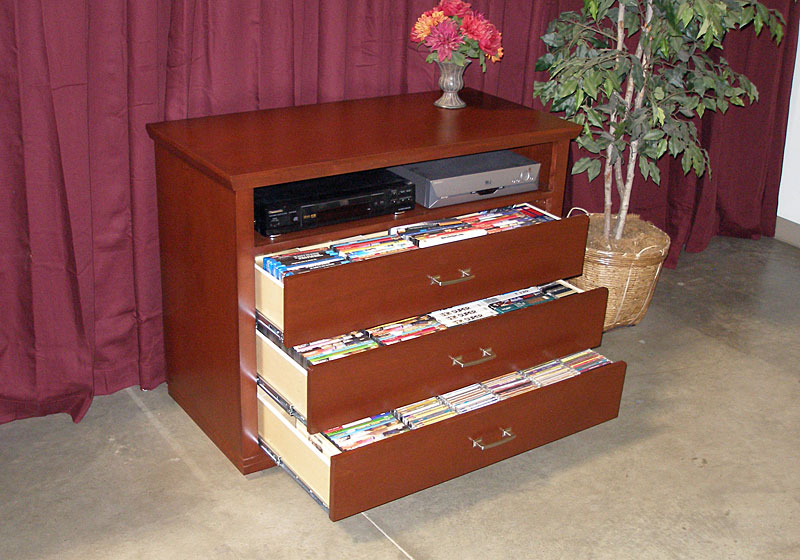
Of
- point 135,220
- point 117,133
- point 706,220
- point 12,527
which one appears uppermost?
point 117,133

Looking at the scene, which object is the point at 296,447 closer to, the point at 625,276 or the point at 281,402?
the point at 281,402

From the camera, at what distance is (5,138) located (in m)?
2.10

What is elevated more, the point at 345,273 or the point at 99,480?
the point at 345,273

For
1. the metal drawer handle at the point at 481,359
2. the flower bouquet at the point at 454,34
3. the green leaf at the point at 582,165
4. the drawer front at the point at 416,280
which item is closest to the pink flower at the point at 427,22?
the flower bouquet at the point at 454,34

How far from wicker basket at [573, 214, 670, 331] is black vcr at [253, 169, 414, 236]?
0.85m

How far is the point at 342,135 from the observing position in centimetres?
217

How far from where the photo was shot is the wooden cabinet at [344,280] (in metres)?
1.93

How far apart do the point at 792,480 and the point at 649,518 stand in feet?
1.38

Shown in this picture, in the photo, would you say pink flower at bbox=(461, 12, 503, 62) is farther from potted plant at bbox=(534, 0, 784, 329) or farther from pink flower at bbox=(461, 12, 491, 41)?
potted plant at bbox=(534, 0, 784, 329)

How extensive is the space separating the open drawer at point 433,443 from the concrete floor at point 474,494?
9 cm

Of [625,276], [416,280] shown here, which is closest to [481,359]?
[416,280]

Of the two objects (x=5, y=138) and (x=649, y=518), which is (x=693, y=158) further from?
(x=5, y=138)

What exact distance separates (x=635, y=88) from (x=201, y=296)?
4.39 ft

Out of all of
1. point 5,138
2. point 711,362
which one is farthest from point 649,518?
point 5,138
